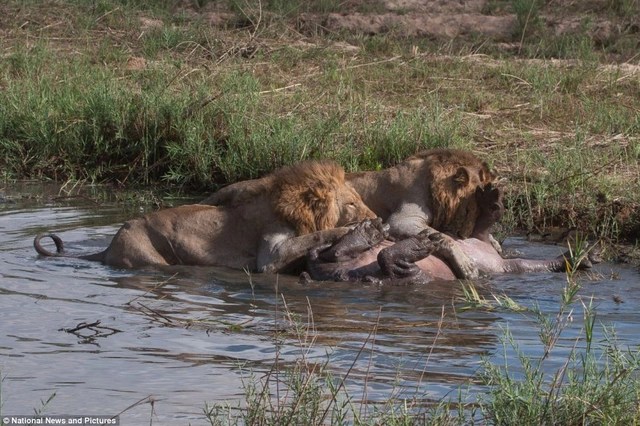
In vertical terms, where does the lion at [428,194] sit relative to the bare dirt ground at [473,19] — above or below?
below

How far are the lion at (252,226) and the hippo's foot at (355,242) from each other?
0.17m

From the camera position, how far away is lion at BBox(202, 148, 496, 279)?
8.60 meters

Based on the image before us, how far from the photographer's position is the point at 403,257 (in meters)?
7.95

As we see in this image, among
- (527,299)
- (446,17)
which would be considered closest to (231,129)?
(527,299)

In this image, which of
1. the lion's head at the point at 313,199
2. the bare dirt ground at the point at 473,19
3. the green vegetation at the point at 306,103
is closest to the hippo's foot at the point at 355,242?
the lion's head at the point at 313,199

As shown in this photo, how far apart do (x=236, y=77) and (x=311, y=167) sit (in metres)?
4.31

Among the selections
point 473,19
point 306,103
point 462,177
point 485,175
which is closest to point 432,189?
point 462,177

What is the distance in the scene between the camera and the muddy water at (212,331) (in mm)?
5387

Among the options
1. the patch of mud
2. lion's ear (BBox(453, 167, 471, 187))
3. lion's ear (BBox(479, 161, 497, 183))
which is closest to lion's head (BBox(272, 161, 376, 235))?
lion's ear (BBox(453, 167, 471, 187))

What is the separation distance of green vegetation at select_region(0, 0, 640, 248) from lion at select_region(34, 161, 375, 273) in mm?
1875

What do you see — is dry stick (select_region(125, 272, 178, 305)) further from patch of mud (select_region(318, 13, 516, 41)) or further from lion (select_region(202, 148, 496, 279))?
patch of mud (select_region(318, 13, 516, 41))

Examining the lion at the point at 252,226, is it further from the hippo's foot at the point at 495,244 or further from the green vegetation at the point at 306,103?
the green vegetation at the point at 306,103

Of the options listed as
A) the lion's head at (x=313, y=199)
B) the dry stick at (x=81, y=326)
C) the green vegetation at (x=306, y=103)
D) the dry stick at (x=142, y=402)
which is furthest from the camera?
the green vegetation at (x=306, y=103)

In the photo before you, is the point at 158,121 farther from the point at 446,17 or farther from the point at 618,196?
the point at 446,17
